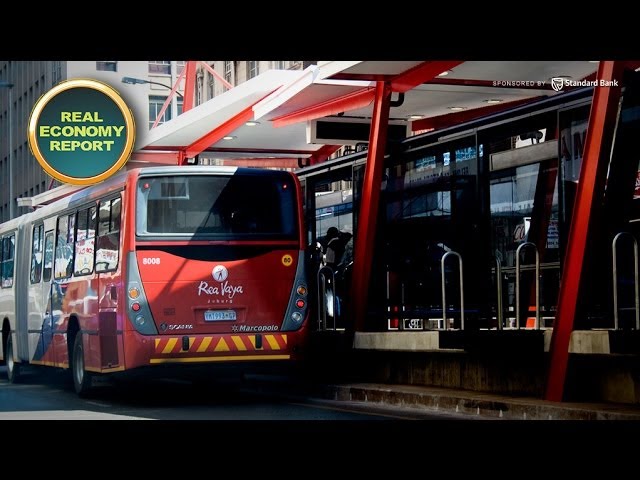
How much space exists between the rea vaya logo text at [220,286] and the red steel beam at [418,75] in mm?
3488

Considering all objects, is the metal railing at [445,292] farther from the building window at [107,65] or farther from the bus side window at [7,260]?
the bus side window at [7,260]

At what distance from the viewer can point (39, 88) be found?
17672mm

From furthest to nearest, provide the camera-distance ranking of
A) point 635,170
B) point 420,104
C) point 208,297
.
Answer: point 420,104 → point 208,297 → point 635,170

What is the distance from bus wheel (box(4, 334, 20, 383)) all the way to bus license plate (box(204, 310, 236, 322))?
759 centimetres

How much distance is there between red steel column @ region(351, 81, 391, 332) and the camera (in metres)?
19.3

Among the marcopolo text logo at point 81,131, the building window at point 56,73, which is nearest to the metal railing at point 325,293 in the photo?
the marcopolo text logo at point 81,131

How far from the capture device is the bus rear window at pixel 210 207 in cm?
1759

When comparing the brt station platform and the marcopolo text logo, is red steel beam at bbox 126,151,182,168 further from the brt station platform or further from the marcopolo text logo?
the brt station platform

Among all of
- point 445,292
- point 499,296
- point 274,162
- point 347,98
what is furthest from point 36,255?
point 499,296

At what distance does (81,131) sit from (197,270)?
494 centimetres
